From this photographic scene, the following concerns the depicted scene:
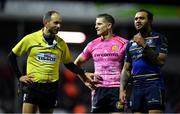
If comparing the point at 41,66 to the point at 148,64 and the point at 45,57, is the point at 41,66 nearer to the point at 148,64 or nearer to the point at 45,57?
the point at 45,57

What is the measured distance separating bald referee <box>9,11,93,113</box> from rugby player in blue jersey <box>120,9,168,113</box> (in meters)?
1.11

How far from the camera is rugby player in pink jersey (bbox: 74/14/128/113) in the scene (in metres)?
7.48

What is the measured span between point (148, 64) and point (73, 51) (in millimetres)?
6798

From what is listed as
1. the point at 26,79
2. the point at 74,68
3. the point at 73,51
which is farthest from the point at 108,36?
the point at 73,51

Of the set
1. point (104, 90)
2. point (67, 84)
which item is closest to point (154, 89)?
point (104, 90)

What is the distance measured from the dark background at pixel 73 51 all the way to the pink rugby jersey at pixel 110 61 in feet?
19.8

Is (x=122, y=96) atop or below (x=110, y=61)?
below

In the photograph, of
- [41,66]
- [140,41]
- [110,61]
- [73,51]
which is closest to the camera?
[140,41]

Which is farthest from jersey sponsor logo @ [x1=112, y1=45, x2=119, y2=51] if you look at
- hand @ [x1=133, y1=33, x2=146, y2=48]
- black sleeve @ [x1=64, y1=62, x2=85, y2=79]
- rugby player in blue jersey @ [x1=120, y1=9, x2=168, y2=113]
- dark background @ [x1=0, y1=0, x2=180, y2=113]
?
dark background @ [x1=0, y1=0, x2=180, y2=113]

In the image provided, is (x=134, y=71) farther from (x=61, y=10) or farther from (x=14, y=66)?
(x=61, y=10)

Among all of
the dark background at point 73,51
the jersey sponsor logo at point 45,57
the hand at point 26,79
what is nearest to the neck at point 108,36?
the jersey sponsor logo at point 45,57

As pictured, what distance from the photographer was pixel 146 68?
697 centimetres

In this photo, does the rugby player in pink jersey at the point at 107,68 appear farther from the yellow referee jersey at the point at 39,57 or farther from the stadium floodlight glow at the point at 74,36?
the stadium floodlight glow at the point at 74,36

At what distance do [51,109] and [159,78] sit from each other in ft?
5.22
